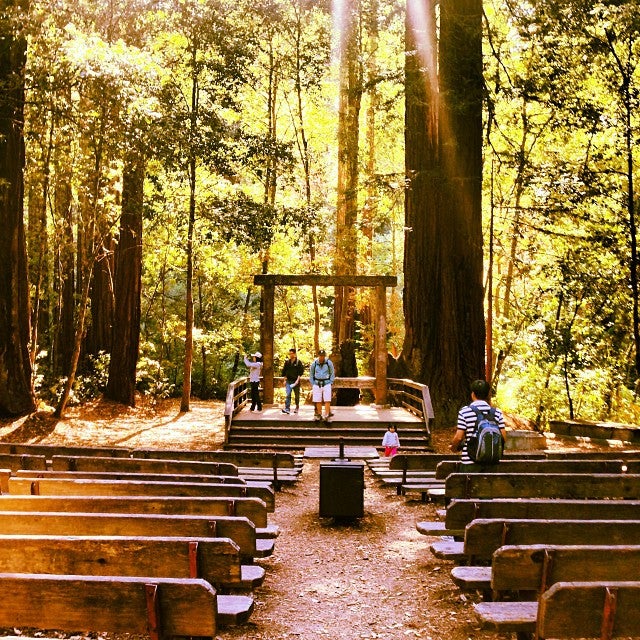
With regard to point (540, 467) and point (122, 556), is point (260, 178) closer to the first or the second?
point (540, 467)

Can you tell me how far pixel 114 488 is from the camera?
611 cm

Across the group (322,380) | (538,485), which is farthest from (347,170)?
(538,485)

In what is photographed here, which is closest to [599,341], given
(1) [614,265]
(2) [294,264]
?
(1) [614,265]

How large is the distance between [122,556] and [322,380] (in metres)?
11.4

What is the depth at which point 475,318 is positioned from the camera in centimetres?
1700

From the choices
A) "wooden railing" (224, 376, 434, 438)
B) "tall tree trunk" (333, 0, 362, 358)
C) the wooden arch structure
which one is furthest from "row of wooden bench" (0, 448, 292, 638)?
"tall tree trunk" (333, 0, 362, 358)

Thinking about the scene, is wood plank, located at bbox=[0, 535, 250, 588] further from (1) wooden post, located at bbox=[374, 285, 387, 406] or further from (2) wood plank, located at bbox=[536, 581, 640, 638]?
(1) wooden post, located at bbox=[374, 285, 387, 406]

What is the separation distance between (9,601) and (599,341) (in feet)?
57.5

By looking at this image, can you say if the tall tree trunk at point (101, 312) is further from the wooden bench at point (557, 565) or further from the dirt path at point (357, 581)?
the wooden bench at point (557, 565)

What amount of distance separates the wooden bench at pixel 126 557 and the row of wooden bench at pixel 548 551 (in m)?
1.56

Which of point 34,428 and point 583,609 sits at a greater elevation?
point 583,609

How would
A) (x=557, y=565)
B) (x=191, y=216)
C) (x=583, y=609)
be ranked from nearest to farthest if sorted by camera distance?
(x=583, y=609) < (x=557, y=565) < (x=191, y=216)

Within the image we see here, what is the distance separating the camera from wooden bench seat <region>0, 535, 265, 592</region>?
Answer: 13.6 feet

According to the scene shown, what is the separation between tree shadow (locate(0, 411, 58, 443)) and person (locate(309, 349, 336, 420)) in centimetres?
581
